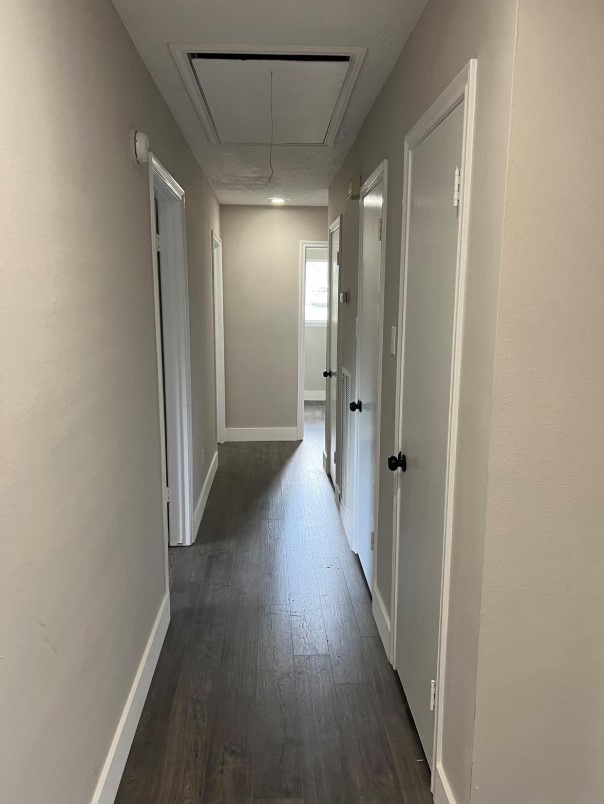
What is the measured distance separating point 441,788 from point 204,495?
2688 mm

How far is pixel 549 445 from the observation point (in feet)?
4.29

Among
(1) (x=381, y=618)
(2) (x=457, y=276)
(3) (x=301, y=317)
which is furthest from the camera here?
(3) (x=301, y=317)

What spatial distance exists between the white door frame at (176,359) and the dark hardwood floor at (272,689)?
29 cm

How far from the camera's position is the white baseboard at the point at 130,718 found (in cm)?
162

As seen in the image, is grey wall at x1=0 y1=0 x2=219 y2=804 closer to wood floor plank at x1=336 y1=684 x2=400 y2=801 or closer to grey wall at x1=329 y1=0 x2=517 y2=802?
wood floor plank at x1=336 y1=684 x2=400 y2=801

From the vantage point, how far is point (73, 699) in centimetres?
140

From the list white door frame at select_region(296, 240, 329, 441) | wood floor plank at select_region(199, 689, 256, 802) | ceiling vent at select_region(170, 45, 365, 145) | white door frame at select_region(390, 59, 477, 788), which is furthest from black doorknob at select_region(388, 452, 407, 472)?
white door frame at select_region(296, 240, 329, 441)

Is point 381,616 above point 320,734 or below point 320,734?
above

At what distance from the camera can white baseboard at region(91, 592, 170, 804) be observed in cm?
162

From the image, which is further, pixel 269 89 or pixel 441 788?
pixel 269 89

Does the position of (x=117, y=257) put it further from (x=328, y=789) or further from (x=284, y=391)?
(x=284, y=391)

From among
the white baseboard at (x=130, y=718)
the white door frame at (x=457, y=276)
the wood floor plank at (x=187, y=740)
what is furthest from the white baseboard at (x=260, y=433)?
the white door frame at (x=457, y=276)

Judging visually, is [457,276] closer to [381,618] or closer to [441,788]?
[441,788]

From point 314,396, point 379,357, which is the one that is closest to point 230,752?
point 379,357
